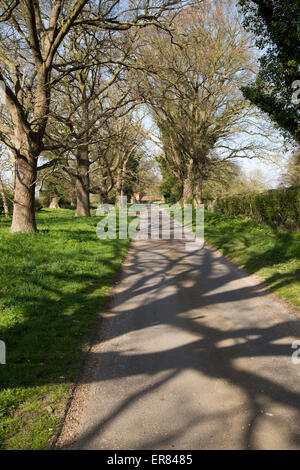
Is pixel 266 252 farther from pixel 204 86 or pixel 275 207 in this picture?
pixel 204 86

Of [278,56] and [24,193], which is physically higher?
[278,56]

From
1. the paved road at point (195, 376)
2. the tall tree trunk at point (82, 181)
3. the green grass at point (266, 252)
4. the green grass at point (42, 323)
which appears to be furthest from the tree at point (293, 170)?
the paved road at point (195, 376)

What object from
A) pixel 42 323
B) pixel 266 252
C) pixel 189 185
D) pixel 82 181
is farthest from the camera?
pixel 189 185

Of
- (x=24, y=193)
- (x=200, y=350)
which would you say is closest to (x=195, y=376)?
(x=200, y=350)

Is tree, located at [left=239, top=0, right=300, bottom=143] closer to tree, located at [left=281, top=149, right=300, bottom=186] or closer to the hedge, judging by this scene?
the hedge

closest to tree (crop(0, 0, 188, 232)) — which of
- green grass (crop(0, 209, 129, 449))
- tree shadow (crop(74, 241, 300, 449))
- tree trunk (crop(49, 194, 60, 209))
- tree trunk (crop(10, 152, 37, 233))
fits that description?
tree trunk (crop(10, 152, 37, 233))

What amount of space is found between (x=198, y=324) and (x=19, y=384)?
115 inches

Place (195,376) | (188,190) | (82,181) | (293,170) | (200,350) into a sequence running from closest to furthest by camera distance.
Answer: (195,376)
(200,350)
(82,181)
(293,170)
(188,190)

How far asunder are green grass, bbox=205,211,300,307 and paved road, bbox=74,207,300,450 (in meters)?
0.75

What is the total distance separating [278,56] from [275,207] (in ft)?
20.5

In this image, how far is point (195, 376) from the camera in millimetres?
3848

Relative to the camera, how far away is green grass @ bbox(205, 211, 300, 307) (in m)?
7.34

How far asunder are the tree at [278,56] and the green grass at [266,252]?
4161 millimetres
